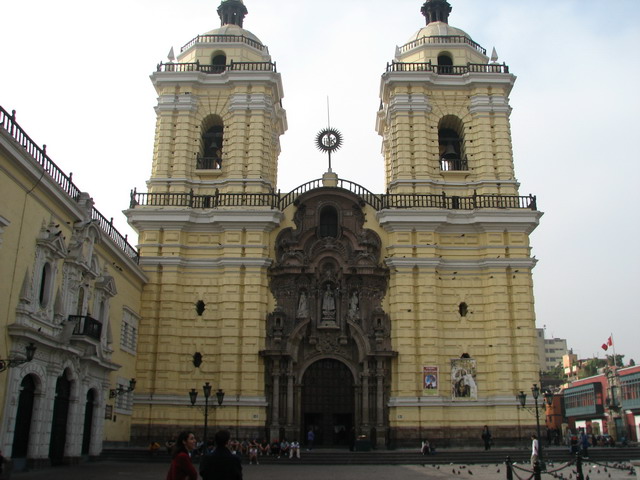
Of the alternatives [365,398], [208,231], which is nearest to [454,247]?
[365,398]

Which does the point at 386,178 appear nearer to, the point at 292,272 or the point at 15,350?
the point at 292,272

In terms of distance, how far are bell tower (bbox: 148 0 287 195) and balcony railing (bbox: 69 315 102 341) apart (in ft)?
36.4

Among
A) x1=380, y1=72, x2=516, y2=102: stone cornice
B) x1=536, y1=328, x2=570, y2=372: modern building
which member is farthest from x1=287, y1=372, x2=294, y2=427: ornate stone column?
x1=536, y1=328, x2=570, y2=372: modern building

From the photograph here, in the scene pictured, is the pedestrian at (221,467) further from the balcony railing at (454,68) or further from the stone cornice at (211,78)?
the balcony railing at (454,68)

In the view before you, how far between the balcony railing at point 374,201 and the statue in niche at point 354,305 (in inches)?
173

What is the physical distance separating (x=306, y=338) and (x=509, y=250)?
10.2m

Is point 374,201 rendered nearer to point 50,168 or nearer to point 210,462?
point 50,168

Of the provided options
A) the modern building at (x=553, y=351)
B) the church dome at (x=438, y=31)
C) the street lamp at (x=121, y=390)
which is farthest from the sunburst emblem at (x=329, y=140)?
the modern building at (x=553, y=351)

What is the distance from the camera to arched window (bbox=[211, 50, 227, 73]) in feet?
116

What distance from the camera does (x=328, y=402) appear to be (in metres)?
30.9

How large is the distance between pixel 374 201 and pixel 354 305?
5.22 m

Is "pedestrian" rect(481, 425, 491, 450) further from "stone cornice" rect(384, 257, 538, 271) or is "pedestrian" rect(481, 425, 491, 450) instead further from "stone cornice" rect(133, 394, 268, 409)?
"stone cornice" rect(133, 394, 268, 409)

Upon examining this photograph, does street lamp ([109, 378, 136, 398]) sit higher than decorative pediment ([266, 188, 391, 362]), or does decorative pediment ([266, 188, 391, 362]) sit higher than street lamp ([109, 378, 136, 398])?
decorative pediment ([266, 188, 391, 362])

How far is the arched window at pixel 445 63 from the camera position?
116ft
